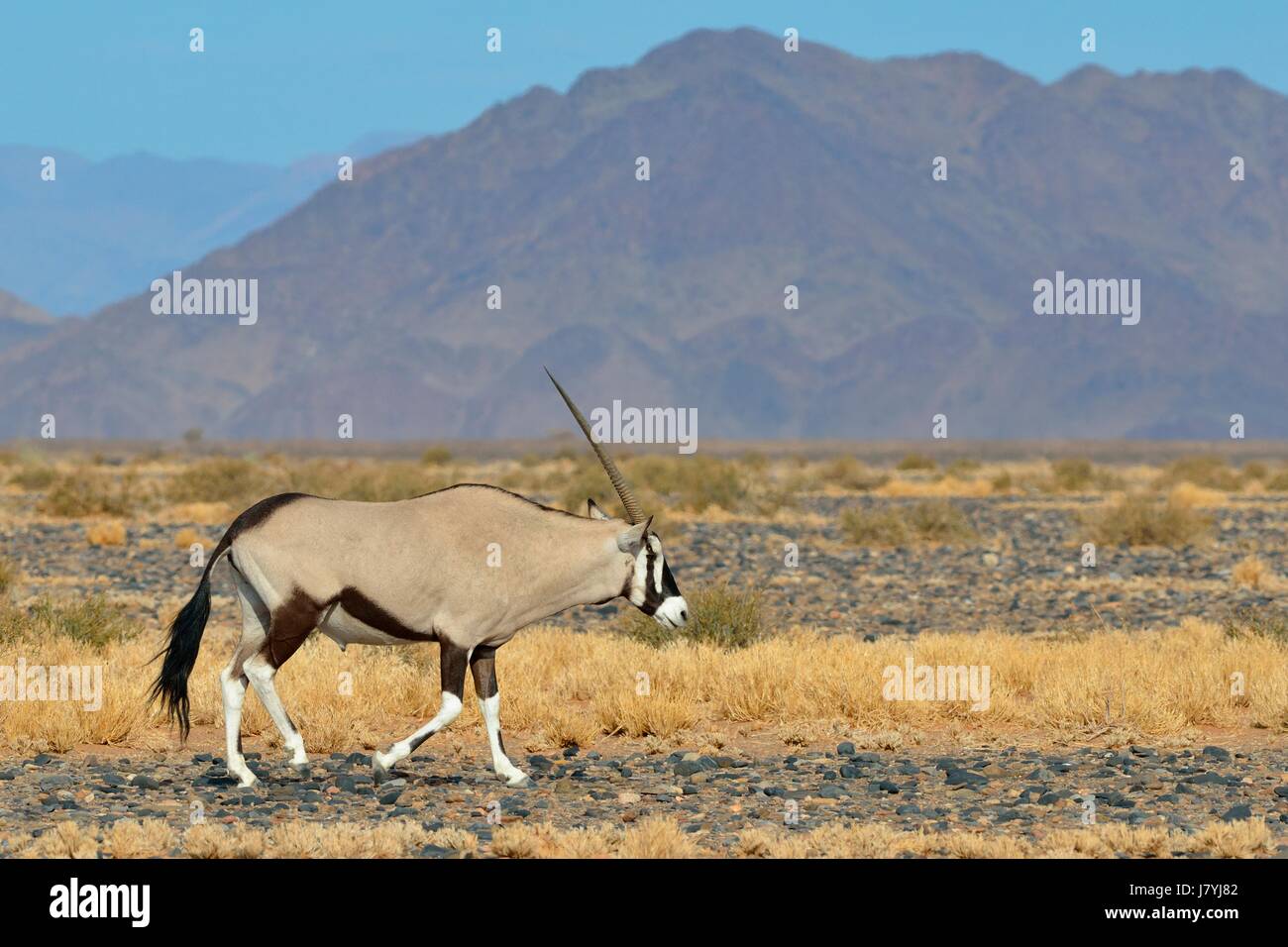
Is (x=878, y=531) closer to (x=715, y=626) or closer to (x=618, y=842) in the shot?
(x=715, y=626)

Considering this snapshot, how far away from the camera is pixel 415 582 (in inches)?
386

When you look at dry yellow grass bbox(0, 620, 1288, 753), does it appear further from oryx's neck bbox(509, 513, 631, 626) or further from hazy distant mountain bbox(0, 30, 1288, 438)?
hazy distant mountain bbox(0, 30, 1288, 438)

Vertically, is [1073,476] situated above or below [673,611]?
above

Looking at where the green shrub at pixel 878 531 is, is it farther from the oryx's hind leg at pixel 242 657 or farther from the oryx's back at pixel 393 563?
the oryx's hind leg at pixel 242 657

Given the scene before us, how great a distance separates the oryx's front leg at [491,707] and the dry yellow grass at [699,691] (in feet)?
4.70

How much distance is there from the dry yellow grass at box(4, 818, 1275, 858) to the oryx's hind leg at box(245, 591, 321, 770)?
1355 millimetres

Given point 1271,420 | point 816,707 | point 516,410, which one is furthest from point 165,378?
point 816,707

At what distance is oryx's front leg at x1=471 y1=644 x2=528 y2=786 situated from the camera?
1002 centimetres

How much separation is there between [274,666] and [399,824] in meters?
1.51

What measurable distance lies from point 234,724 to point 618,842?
2.81 meters

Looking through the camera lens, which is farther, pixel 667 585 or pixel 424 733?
pixel 667 585

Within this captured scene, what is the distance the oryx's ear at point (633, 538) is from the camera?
33.4 feet

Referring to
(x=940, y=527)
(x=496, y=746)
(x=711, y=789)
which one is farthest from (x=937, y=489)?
(x=496, y=746)

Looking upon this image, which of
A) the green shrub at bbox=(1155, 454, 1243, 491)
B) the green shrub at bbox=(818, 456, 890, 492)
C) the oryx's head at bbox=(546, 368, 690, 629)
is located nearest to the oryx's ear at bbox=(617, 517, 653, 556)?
the oryx's head at bbox=(546, 368, 690, 629)
